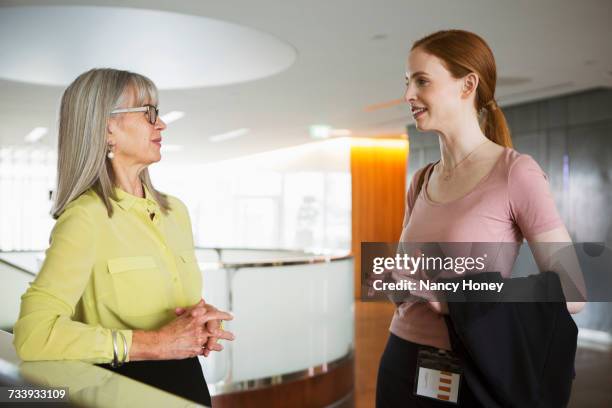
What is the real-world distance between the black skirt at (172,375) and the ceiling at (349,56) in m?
3.03

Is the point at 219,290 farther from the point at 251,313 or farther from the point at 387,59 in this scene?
the point at 387,59

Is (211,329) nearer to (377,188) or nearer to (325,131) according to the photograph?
(325,131)

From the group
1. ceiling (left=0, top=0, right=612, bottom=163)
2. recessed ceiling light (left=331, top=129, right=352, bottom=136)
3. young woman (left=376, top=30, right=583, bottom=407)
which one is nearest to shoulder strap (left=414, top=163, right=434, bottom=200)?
young woman (left=376, top=30, right=583, bottom=407)

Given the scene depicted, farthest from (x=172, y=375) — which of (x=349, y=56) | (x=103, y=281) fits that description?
(x=349, y=56)

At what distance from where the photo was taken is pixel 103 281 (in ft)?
4.31

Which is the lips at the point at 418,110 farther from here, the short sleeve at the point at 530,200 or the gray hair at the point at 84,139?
the gray hair at the point at 84,139

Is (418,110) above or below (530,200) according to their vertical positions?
above

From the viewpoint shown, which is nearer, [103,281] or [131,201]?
[103,281]

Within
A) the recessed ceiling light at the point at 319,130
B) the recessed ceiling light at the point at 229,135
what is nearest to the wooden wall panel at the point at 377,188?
the recessed ceiling light at the point at 319,130

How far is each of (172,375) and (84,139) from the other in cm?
57

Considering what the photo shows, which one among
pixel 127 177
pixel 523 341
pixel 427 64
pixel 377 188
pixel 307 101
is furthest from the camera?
pixel 377 188

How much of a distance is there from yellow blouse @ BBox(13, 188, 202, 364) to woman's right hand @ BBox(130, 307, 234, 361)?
0.10 ft

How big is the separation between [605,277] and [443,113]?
524 millimetres

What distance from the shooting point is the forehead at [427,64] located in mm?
1339
